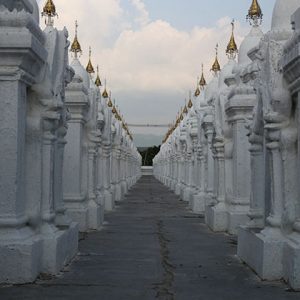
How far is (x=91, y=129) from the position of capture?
1350 cm

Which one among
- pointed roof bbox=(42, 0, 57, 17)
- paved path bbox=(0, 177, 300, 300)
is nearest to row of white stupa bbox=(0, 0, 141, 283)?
paved path bbox=(0, 177, 300, 300)

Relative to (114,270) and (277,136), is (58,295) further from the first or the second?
(277,136)

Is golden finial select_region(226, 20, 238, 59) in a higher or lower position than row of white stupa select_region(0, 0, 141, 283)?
higher

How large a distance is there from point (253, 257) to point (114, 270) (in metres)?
1.71

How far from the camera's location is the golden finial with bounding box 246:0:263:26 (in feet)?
40.0

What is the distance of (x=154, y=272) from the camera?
7.73 meters

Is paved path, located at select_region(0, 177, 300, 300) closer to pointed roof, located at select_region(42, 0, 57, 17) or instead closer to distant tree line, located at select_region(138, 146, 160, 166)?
pointed roof, located at select_region(42, 0, 57, 17)

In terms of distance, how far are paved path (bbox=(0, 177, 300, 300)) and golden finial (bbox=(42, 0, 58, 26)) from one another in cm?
378

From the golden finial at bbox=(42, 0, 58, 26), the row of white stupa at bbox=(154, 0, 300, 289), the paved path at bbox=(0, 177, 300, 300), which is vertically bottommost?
the paved path at bbox=(0, 177, 300, 300)

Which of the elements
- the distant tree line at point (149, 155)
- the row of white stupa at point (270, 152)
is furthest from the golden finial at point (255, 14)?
the distant tree line at point (149, 155)

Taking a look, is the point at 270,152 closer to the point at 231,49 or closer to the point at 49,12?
the point at 49,12

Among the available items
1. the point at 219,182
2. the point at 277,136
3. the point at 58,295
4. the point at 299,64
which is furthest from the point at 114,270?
the point at 219,182

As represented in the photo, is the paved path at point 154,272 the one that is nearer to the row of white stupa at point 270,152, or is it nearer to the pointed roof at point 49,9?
the row of white stupa at point 270,152

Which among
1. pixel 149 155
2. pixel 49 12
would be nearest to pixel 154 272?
pixel 49 12
